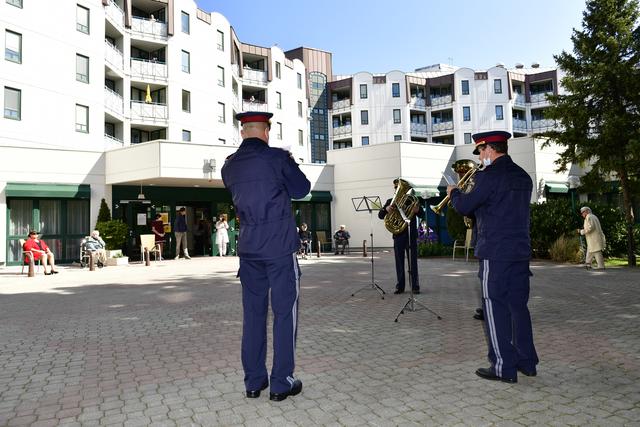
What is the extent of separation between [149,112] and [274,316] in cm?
2757

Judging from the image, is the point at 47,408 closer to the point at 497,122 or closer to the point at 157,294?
the point at 157,294

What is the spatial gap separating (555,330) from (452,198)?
277 centimetres

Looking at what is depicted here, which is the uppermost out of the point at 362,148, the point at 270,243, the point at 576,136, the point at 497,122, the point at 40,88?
the point at 497,122

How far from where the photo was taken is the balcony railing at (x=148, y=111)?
2811cm

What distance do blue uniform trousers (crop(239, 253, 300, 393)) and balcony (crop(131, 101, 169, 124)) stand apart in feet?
88.7

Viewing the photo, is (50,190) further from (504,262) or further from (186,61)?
(504,262)

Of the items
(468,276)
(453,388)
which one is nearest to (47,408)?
(453,388)

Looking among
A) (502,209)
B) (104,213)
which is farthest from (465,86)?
(502,209)

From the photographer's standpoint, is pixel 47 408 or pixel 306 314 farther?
pixel 306 314

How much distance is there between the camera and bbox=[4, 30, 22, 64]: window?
806 inches

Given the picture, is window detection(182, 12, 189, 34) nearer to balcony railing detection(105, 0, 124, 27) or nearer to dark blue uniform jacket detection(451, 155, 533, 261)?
balcony railing detection(105, 0, 124, 27)

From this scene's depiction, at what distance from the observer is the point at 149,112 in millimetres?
28625

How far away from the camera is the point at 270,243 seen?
12.2 feet

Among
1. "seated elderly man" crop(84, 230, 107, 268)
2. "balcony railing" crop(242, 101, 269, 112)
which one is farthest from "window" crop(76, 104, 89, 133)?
"balcony railing" crop(242, 101, 269, 112)
